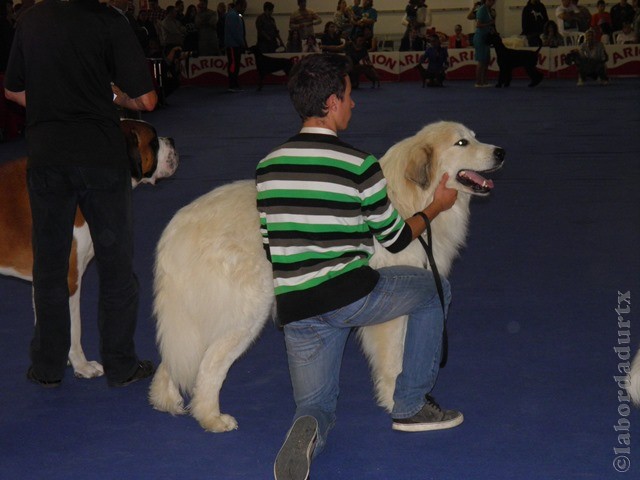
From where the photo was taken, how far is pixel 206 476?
3303mm

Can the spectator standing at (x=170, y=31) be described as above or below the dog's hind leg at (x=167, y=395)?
above

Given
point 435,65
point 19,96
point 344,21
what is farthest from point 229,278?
point 344,21

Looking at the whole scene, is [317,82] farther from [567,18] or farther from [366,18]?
[567,18]

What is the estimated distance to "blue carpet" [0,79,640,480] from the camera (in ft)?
11.2

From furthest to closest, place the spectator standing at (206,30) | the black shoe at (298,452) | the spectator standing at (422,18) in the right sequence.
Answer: the spectator standing at (422,18) < the spectator standing at (206,30) < the black shoe at (298,452)

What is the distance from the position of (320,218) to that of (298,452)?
2.63 ft

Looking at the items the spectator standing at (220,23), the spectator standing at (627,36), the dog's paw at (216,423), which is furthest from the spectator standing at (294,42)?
the dog's paw at (216,423)

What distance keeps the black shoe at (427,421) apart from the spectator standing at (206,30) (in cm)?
2043

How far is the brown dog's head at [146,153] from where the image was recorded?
14.0ft

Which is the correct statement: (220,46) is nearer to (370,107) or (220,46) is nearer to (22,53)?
(370,107)

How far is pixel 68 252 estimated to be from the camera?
405 cm

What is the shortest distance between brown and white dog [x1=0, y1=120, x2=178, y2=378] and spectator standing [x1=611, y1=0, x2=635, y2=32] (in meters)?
22.6

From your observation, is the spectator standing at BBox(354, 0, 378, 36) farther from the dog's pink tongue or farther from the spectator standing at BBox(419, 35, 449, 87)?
the dog's pink tongue

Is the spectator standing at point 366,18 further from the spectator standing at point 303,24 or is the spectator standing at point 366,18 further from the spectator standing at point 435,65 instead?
the spectator standing at point 435,65
